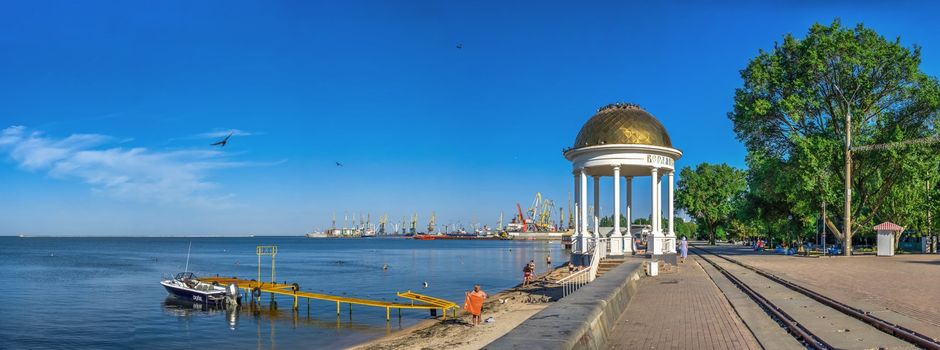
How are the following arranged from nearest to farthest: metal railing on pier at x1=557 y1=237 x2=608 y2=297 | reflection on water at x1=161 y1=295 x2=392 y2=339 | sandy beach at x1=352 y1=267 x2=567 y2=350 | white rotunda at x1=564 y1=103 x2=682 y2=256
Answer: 1. sandy beach at x1=352 y1=267 x2=567 y2=350
2. metal railing on pier at x1=557 y1=237 x2=608 y2=297
3. reflection on water at x1=161 y1=295 x2=392 y2=339
4. white rotunda at x1=564 y1=103 x2=682 y2=256

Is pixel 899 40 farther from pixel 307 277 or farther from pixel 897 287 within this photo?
pixel 307 277

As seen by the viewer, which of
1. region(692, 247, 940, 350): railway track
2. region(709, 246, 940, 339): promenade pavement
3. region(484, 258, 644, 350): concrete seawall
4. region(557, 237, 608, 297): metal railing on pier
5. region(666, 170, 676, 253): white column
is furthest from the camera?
region(666, 170, 676, 253): white column

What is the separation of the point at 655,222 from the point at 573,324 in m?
28.1

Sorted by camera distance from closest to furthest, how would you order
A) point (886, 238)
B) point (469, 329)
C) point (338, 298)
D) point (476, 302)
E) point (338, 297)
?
1. point (469, 329)
2. point (476, 302)
3. point (338, 298)
4. point (338, 297)
5. point (886, 238)

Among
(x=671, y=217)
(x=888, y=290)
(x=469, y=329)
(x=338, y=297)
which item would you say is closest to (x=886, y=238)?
(x=671, y=217)

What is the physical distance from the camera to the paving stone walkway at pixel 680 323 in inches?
456

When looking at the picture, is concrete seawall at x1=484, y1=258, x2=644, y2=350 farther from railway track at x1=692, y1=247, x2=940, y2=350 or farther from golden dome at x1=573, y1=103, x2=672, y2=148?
golden dome at x1=573, y1=103, x2=672, y2=148

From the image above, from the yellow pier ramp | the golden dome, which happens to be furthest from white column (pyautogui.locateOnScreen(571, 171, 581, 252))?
the yellow pier ramp

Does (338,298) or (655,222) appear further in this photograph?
(655,222)

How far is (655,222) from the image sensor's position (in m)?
36.2

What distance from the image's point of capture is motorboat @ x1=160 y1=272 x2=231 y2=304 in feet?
119

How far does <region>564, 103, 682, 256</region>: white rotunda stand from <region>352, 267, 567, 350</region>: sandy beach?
6.77 m

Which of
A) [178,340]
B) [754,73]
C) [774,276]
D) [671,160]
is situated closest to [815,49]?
[754,73]

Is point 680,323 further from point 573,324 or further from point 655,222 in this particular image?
point 655,222
